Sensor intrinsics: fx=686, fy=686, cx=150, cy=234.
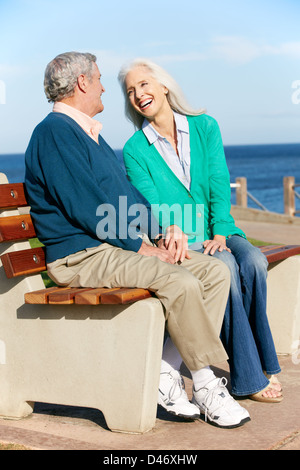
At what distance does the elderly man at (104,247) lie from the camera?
333 centimetres

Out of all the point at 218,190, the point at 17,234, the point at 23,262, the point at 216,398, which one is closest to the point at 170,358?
the point at 216,398

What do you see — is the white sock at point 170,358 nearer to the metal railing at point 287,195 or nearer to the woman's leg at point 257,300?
the woman's leg at point 257,300

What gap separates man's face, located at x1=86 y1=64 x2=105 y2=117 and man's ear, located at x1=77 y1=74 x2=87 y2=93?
0.02 meters

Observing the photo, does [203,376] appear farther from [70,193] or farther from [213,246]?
[70,193]

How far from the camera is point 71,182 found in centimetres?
345

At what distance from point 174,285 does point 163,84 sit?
1576 mm

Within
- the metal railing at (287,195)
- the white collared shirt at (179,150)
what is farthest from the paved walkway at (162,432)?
the metal railing at (287,195)

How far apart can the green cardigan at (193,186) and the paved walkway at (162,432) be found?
1101mm

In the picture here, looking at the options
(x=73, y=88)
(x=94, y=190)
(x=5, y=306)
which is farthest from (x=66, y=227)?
(x=73, y=88)

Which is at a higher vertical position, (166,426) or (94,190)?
(94,190)

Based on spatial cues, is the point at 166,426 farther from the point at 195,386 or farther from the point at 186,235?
the point at 186,235

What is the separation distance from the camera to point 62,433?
3361mm

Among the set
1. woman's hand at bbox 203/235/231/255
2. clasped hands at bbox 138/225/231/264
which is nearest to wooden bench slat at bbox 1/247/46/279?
clasped hands at bbox 138/225/231/264
